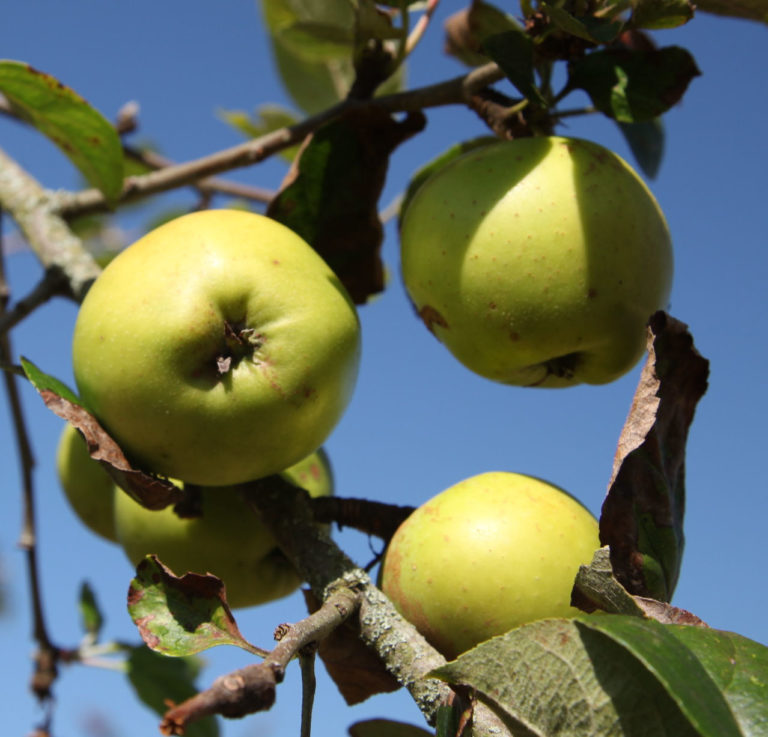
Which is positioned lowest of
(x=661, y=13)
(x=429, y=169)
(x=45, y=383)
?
(x=45, y=383)

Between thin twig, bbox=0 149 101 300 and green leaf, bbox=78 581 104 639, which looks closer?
thin twig, bbox=0 149 101 300

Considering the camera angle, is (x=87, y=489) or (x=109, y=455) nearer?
(x=109, y=455)

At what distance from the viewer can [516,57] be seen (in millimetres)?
1251

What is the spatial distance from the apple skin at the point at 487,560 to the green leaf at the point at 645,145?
765mm

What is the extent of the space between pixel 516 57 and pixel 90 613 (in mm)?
1981

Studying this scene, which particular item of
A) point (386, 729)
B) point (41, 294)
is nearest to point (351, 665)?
point (386, 729)

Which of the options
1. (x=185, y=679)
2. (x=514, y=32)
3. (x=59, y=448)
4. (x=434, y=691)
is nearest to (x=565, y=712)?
(x=434, y=691)

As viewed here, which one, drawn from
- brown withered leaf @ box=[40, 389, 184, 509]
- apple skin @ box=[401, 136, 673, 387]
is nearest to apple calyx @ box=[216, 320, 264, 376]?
brown withered leaf @ box=[40, 389, 184, 509]

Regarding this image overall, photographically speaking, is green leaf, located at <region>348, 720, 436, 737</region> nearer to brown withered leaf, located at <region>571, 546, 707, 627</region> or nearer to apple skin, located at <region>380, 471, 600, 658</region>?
apple skin, located at <region>380, 471, 600, 658</region>

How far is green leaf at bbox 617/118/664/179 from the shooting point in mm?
1688

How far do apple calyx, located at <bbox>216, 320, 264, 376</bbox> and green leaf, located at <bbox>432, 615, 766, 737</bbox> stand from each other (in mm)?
496

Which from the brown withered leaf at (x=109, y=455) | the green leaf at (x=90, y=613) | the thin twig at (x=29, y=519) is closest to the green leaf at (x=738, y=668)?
the brown withered leaf at (x=109, y=455)

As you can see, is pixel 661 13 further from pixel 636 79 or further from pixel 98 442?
pixel 98 442

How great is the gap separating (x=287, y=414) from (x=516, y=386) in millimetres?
396
